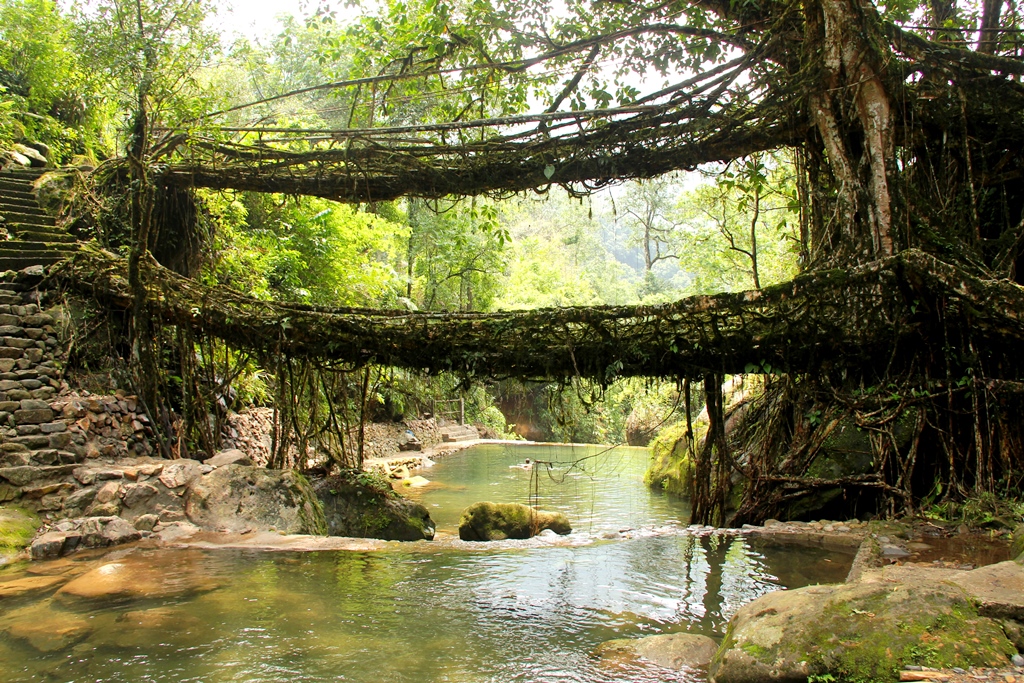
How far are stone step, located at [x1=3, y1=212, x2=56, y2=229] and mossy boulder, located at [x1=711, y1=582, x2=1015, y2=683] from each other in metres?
10.7

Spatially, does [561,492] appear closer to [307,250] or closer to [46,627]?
[307,250]

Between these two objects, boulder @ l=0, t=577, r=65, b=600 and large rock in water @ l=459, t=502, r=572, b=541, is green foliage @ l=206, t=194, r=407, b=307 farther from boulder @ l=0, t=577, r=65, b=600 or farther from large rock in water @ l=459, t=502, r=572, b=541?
boulder @ l=0, t=577, r=65, b=600

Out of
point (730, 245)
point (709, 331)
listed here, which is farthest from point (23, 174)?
point (730, 245)

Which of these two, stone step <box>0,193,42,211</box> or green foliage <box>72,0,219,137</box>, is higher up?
green foliage <box>72,0,219,137</box>

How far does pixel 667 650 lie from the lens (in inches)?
161

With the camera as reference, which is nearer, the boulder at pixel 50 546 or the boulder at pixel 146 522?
the boulder at pixel 50 546

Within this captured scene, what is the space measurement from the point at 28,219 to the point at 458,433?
16.2m

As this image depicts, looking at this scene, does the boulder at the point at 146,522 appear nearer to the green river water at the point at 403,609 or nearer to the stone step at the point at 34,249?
the green river water at the point at 403,609

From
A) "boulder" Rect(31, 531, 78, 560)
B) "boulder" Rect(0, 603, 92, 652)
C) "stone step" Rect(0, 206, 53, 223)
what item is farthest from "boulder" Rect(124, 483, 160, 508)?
"stone step" Rect(0, 206, 53, 223)

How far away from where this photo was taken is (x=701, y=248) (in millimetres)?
19984

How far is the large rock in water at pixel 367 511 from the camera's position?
828 centimetres

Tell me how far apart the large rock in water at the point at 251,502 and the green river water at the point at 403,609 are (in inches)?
30.8

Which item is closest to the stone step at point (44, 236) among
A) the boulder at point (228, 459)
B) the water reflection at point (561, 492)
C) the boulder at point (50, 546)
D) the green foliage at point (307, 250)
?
the green foliage at point (307, 250)

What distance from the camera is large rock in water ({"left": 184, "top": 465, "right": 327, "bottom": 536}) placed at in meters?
7.26
